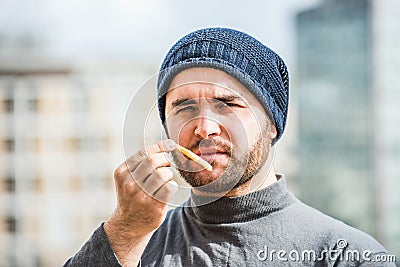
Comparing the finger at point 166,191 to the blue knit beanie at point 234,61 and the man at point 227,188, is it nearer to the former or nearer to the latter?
the man at point 227,188

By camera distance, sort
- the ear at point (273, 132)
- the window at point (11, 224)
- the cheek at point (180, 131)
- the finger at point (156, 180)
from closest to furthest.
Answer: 1. the finger at point (156, 180)
2. the cheek at point (180, 131)
3. the ear at point (273, 132)
4. the window at point (11, 224)

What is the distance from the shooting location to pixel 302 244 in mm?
997

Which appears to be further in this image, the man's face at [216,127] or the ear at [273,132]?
the ear at [273,132]

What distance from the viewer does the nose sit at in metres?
0.95

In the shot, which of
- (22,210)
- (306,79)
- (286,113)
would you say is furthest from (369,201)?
(286,113)

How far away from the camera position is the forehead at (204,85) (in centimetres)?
100

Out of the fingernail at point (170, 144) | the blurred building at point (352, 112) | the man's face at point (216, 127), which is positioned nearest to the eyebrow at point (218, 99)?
the man's face at point (216, 127)

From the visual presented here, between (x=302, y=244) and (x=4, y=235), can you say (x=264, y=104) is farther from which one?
(x=4, y=235)

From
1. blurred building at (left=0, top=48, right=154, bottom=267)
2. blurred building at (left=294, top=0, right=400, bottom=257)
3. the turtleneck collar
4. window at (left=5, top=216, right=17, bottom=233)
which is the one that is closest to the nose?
the turtleneck collar

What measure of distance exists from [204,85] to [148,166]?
0.58 feet

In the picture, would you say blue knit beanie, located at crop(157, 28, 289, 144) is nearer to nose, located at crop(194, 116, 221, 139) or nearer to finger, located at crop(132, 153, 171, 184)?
nose, located at crop(194, 116, 221, 139)

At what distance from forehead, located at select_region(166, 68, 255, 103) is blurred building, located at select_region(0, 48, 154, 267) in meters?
23.8

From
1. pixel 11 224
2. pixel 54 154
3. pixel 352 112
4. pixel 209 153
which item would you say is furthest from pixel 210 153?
pixel 11 224

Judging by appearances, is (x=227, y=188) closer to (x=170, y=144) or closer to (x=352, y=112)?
(x=170, y=144)
